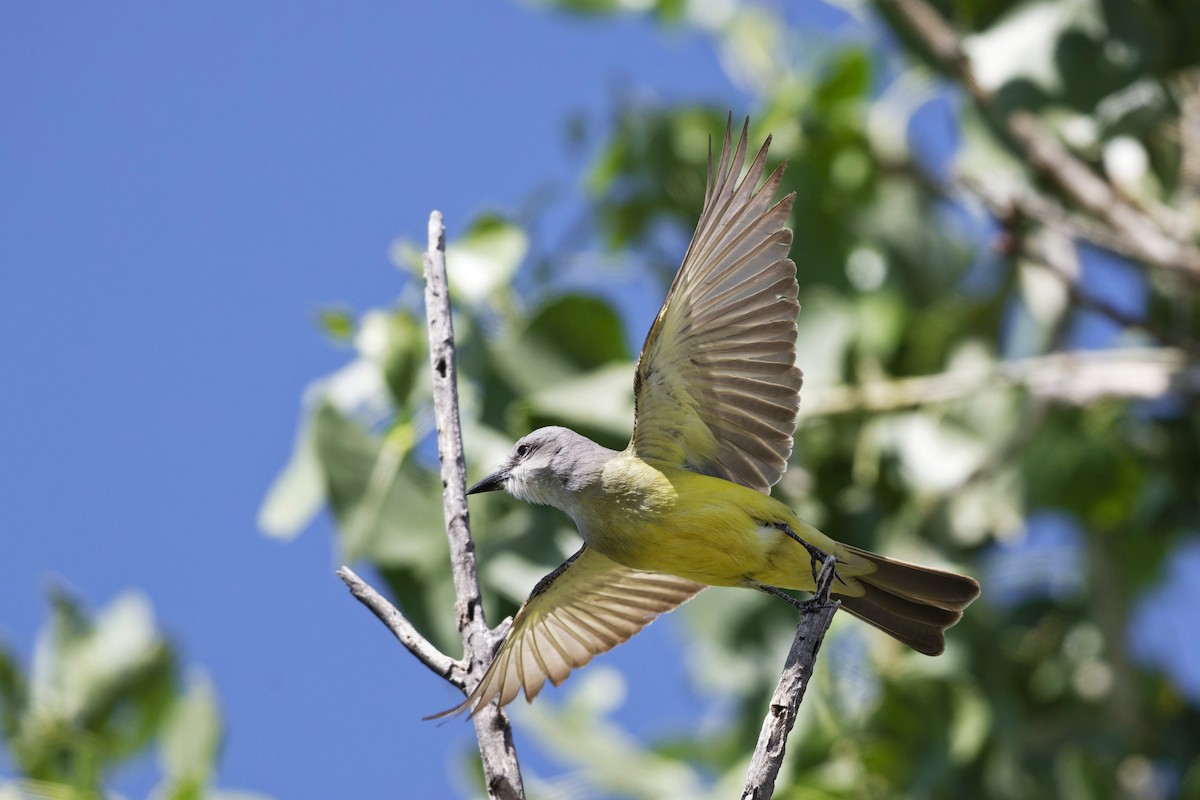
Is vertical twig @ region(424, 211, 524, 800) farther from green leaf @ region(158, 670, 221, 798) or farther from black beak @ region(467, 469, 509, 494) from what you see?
green leaf @ region(158, 670, 221, 798)

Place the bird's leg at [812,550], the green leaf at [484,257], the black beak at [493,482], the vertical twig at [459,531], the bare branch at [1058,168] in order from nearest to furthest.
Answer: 1. the vertical twig at [459,531]
2. the bird's leg at [812,550]
3. the black beak at [493,482]
4. the green leaf at [484,257]
5. the bare branch at [1058,168]

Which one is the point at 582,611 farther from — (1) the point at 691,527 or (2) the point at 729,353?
(2) the point at 729,353

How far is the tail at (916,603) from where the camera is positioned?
3459mm

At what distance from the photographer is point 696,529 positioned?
3.16 meters

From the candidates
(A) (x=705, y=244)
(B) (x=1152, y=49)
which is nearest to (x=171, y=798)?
(A) (x=705, y=244)

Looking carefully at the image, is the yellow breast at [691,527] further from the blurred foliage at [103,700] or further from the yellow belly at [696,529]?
the blurred foliage at [103,700]

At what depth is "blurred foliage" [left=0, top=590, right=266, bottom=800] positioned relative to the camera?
4.71 meters

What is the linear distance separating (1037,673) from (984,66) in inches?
95.5

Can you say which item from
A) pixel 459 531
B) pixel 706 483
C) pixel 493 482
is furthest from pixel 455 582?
pixel 493 482

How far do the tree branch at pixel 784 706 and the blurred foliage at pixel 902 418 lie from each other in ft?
5.39

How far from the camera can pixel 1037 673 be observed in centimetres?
561

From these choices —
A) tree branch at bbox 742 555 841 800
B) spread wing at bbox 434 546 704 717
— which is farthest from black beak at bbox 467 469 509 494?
tree branch at bbox 742 555 841 800

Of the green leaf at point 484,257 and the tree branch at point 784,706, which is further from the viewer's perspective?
the green leaf at point 484,257

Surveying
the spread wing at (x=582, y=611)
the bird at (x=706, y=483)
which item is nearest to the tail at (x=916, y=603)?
the bird at (x=706, y=483)
